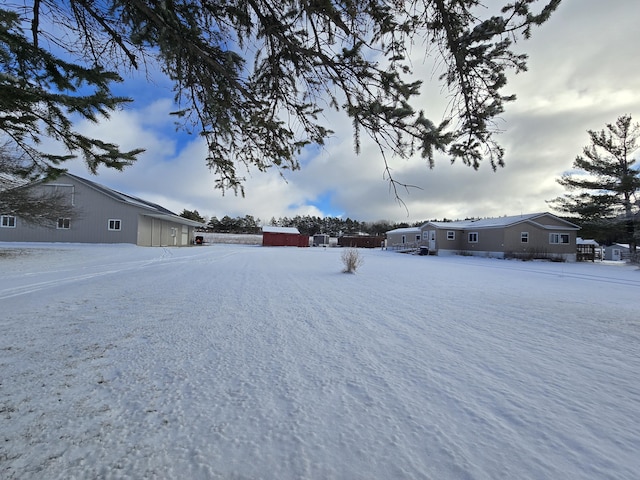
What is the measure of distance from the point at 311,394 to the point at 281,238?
43.3 meters

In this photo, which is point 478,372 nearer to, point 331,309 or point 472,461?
point 472,461

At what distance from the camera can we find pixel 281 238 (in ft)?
148

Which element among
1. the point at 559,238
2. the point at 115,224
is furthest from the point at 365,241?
the point at 115,224

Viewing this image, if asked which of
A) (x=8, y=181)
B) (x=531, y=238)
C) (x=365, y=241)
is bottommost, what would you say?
(x=365, y=241)

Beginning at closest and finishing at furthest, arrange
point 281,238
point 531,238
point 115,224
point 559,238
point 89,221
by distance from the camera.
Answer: point 89,221
point 115,224
point 531,238
point 559,238
point 281,238

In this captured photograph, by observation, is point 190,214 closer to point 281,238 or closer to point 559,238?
point 281,238

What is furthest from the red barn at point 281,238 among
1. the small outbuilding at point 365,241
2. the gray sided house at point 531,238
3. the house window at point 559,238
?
the house window at point 559,238

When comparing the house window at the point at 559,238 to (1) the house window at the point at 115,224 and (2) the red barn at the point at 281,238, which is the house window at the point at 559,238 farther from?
(1) the house window at the point at 115,224

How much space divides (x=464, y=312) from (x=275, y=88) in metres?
4.77

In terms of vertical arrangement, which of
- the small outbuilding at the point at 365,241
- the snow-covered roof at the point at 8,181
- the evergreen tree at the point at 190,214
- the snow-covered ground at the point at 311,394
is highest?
the evergreen tree at the point at 190,214

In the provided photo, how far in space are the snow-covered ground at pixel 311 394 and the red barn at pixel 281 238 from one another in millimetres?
39834

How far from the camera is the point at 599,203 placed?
23.8 meters

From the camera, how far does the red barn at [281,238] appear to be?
146 ft

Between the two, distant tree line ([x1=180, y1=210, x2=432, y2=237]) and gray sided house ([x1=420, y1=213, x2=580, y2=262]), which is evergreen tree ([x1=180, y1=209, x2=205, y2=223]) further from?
gray sided house ([x1=420, y1=213, x2=580, y2=262])
